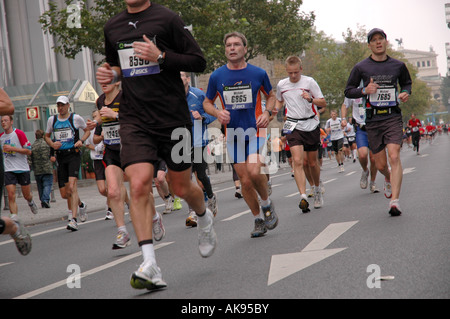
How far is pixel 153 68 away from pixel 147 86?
135mm

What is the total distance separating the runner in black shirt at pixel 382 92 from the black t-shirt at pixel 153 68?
12.6ft

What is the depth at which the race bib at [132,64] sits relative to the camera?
5.14 m

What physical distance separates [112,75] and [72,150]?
6449 mm

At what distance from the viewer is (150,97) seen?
5117mm

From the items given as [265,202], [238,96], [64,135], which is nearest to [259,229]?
[265,202]

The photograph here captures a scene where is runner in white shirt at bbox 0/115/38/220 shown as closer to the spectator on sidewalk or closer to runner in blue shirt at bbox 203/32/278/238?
the spectator on sidewalk

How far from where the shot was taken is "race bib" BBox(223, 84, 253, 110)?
7266 millimetres

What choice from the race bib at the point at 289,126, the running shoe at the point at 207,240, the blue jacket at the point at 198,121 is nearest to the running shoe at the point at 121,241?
the running shoe at the point at 207,240

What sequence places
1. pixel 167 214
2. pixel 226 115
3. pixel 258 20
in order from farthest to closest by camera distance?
1. pixel 258 20
2. pixel 167 214
3. pixel 226 115

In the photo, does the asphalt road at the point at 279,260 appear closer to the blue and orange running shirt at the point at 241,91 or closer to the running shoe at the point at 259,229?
the running shoe at the point at 259,229

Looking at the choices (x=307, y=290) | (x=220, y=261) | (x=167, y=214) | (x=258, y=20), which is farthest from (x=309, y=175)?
(x=258, y=20)

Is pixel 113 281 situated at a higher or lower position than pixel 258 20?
lower
